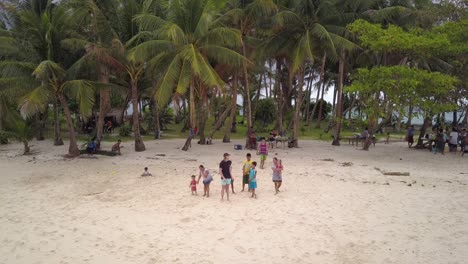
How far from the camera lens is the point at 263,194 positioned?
425 inches

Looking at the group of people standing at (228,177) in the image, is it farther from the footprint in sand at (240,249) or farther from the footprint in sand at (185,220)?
the footprint in sand at (240,249)

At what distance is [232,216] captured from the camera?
348 inches

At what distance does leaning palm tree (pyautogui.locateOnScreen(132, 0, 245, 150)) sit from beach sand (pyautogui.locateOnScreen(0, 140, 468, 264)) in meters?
3.97

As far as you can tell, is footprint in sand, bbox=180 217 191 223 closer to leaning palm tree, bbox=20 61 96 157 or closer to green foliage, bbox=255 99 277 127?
leaning palm tree, bbox=20 61 96 157

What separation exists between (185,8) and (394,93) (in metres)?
10.4

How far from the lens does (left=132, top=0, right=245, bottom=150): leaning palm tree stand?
16406 mm

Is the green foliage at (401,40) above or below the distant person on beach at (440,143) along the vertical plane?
above

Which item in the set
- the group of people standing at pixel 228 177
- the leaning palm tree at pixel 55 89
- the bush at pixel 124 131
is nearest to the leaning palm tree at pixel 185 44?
the leaning palm tree at pixel 55 89

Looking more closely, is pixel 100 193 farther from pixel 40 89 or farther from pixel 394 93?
pixel 394 93

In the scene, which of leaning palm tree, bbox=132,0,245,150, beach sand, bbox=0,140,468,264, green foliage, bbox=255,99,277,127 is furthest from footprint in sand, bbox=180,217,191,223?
green foliage, bbox=255,99,277,127

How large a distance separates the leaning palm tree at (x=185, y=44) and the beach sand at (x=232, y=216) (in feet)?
13.0

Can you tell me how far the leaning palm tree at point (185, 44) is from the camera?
1641 centimetres

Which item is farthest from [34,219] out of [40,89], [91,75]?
[91,75]

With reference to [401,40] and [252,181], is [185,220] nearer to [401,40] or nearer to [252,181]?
[252,181]
